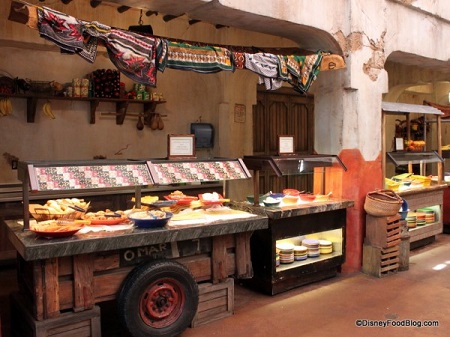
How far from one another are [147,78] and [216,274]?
83.4 inches

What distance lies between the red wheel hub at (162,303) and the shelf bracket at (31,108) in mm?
4410

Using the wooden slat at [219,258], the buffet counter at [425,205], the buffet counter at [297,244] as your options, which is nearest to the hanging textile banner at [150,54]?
the buffet counter at [297,244]

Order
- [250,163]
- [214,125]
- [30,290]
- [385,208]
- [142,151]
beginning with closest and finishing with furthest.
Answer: [30,290]
[250,163]
[385,208]
[142,151]
[214,125]

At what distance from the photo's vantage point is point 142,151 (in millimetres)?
8461

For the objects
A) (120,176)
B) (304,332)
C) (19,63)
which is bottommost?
(304,332)

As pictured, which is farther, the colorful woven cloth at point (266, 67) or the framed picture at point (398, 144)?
the framed picture at point (398, 144)

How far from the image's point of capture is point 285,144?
5.64m

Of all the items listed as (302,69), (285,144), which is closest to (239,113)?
(302,69)

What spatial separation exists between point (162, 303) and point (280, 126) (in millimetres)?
6869

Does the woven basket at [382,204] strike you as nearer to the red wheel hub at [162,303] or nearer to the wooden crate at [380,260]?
the wooden crate at [380,260]

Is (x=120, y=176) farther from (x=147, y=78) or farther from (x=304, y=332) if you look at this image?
(x=304, y=332)

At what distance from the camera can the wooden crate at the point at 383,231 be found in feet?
19.4

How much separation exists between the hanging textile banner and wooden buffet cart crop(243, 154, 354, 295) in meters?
1.00

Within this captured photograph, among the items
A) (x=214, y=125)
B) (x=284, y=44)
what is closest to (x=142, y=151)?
(x=214, y=125)
